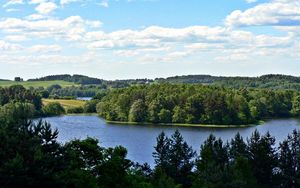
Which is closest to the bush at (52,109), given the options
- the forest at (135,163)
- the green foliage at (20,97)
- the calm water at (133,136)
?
the green foliage at (20,97)

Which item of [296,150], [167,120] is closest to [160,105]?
[167,120]

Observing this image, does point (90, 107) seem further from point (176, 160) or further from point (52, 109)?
point (176, 160)

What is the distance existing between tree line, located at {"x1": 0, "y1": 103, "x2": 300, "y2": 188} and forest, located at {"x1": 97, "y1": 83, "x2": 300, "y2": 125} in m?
65.7

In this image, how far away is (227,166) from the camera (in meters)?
36.8

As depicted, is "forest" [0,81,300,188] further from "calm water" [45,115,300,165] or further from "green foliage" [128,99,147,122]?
"green foliage" [128,99,147,122]

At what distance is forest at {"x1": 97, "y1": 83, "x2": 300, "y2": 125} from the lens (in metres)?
110

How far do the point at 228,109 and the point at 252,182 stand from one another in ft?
243

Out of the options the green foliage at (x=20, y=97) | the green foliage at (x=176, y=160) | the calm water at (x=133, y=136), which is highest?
the green foliage at (x=20, y=97)

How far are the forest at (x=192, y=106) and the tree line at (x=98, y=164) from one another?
215 feet

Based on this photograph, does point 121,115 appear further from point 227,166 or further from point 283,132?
point 227,166

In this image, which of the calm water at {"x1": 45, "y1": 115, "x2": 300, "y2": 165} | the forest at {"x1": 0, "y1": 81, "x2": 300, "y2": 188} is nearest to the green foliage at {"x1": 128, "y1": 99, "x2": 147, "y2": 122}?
the calm water at {"x1": 45, "y1": 115, "x2": 300, "y2": 165}

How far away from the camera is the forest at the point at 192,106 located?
109750mm

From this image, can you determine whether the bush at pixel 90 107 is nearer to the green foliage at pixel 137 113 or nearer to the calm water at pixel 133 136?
the green foliage at pixel 137 113

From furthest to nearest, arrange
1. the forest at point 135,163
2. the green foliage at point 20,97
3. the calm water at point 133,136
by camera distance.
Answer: the green foliage at point 20,97
the calm water at point 133,136
the forest at point 135,163
